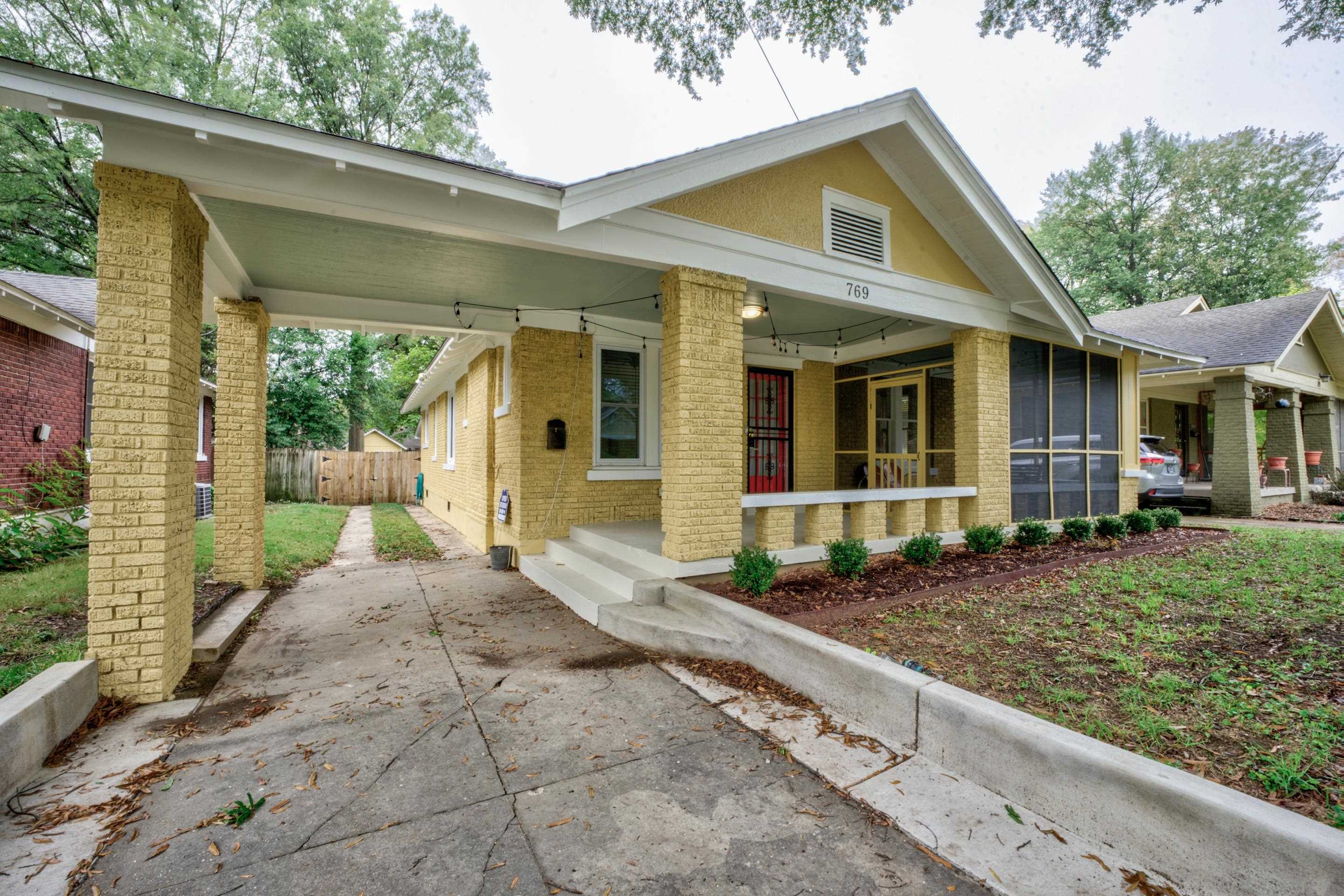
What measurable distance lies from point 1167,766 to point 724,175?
4.90 m

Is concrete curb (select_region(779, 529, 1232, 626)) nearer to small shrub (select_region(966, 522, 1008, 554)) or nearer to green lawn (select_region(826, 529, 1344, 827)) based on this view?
green lawn (select_region(826, 529, 1344, 827))

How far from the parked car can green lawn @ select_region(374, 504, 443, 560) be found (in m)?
13.0

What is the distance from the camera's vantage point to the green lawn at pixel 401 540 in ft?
29.3

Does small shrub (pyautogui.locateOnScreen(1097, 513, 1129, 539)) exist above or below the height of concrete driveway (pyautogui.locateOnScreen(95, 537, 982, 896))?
above

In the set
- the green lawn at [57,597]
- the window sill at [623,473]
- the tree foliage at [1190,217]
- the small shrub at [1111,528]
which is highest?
the tree foliage at [1190,217]

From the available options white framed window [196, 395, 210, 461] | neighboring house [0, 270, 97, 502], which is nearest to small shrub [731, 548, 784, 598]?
neighboring house [0, 270, 97, 502]

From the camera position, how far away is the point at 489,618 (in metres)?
5.48

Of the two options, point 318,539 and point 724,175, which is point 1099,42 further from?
point 318,539

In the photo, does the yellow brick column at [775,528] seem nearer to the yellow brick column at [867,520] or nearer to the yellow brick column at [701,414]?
the yellow brick column at [701,414]

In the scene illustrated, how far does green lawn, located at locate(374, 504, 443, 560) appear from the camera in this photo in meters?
8.94

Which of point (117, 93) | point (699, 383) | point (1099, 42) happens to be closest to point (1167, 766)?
point (699, 383)

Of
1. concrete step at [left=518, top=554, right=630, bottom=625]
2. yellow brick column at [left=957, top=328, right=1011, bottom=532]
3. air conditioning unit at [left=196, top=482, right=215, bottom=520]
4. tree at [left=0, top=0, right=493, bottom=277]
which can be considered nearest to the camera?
concrete step at [left=518, top=554, right=630, bottom=625]

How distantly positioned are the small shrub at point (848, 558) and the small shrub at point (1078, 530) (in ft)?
13.5

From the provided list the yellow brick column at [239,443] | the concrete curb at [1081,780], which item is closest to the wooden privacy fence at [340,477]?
the yellow brick column at [239,443]
